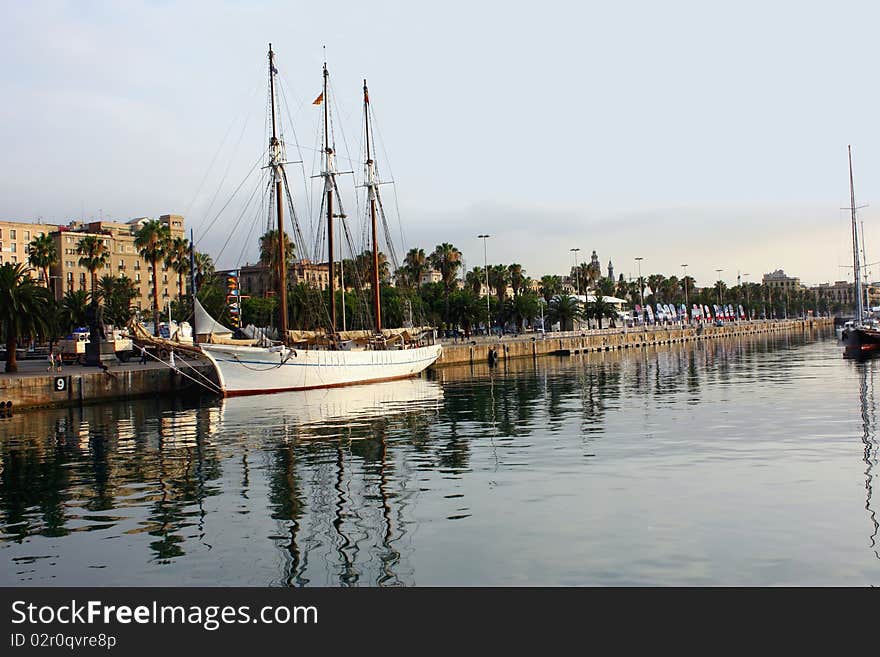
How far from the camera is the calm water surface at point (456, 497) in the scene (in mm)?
14344

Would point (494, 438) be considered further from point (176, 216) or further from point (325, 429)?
point (176, 216)

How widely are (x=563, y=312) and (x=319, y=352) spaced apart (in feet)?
300

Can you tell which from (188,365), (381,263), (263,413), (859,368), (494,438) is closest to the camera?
(494,438)

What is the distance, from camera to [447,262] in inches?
5177

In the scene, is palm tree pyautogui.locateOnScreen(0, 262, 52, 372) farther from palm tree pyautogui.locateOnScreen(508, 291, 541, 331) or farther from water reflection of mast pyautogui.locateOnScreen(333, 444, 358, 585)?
palm tree pyautogui.locateOnScreen(508, 291, 541, 331)

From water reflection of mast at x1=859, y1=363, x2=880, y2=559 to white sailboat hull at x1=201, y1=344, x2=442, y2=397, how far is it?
34.3 m

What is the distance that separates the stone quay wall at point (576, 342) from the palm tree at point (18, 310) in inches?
1734

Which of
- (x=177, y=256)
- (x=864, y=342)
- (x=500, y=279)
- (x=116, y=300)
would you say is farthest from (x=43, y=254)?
(x=864, y=342)

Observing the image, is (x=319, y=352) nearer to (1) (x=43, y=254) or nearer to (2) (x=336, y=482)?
(2) (x=336, y=482)

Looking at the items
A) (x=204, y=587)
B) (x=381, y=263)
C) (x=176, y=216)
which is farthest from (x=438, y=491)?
(x=176, y=216)

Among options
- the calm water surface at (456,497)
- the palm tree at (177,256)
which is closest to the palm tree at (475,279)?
the palm tree at (177,256)

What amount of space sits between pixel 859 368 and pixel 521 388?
25.4 metres
